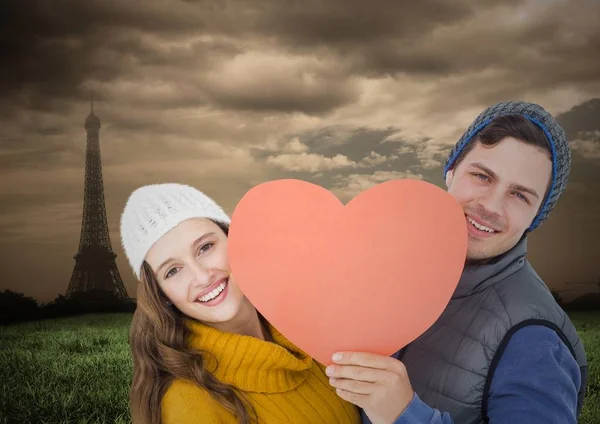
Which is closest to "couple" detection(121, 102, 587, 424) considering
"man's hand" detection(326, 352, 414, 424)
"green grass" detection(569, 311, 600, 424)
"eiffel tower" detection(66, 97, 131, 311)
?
"man's hand" detection(326, 352, 414, 424)

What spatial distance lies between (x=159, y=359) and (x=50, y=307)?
158 inches

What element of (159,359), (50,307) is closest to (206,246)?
(159,359)

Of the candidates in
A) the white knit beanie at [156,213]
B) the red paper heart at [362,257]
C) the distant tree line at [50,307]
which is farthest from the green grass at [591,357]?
the distant tree line at [50,307]

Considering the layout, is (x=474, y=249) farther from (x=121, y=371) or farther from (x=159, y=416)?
(x=121, y=371)

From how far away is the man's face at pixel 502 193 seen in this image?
41.3 inches

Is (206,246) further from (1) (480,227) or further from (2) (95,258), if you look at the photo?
(2) (95,258)

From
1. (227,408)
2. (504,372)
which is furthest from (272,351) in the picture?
(504,372)

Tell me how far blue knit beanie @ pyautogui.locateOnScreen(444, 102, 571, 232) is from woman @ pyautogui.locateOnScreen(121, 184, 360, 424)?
0.52 metres

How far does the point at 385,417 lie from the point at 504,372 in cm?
23

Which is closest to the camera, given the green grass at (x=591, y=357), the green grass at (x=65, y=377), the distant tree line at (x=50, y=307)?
the green grass at (x=65, y=377)

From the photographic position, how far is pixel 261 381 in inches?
42.6

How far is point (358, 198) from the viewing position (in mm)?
922

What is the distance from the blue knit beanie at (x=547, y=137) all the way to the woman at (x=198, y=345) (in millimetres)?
519

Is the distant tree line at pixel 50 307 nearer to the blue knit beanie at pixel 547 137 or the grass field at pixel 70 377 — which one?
the grass field at pixel 70 377
